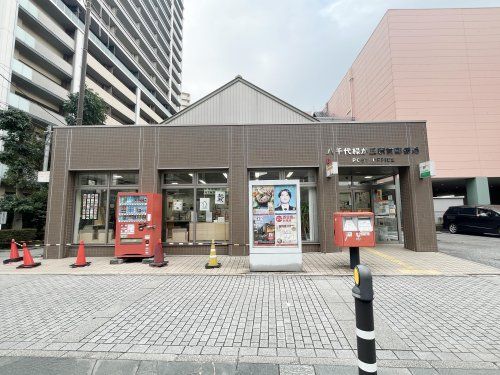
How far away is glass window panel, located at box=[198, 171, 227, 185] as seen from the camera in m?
11.4

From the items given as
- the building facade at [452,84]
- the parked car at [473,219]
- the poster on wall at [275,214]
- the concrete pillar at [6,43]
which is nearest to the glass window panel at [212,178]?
the poster on wall at [275,214]

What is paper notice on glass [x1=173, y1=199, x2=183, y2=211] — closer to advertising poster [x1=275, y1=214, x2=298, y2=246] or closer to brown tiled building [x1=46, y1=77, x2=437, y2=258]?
brown tiled building [x1=46, y1=77, x2=437, y2=258]

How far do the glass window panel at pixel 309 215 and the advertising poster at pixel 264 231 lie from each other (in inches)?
147

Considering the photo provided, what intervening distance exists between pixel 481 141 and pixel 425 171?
59.4 feet

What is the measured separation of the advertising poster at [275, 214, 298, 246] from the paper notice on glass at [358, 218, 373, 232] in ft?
5.72

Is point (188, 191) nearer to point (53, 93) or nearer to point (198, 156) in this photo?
point (198, 156)

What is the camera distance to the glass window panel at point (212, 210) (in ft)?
36.7

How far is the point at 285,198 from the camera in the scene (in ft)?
25.9

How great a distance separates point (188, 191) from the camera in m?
11.4

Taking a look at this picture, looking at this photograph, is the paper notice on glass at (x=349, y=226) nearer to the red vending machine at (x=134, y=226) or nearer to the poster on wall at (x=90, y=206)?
the red vending machine at (x=134, y=226)

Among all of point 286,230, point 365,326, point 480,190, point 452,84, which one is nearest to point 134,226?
point 286,230

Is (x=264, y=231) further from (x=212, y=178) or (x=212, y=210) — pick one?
(x=212, y=178)

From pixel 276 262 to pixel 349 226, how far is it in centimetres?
224

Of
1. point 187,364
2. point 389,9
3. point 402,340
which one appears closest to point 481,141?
point 389,9
